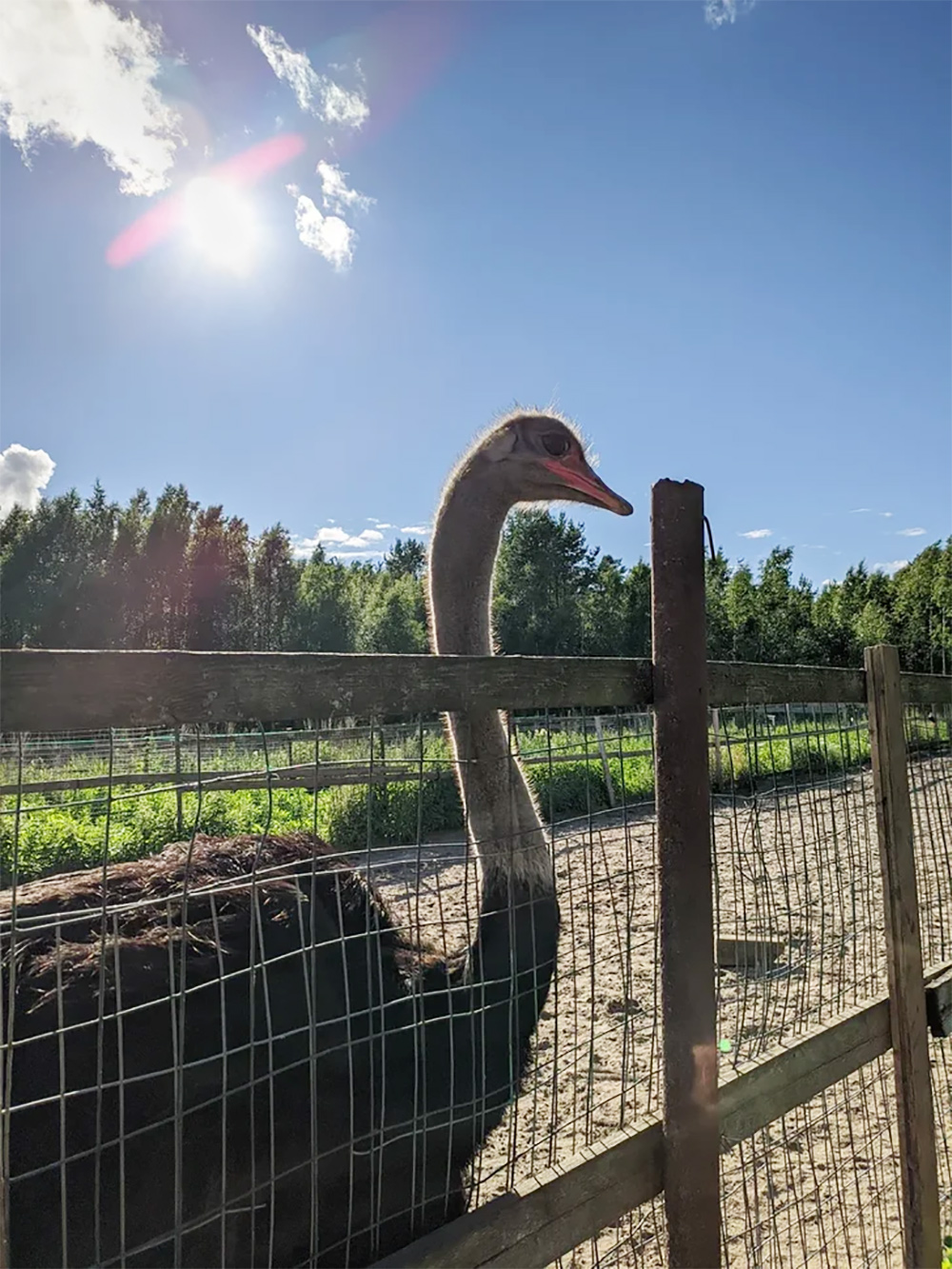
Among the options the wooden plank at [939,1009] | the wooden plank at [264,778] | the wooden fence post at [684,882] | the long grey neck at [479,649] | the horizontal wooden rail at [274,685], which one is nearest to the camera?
the horizontal wooden rail at [274,685]

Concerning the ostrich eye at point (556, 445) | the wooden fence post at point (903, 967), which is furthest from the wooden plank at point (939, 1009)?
the ostrich eye at point (556, 445)

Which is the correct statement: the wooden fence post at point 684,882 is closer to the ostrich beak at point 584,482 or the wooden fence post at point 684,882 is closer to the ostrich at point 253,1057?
the ostrich at point 253,1057

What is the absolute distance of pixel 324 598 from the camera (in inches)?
1882

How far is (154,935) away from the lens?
1.96 meters

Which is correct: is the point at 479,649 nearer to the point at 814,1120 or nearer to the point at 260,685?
the point at 260,685

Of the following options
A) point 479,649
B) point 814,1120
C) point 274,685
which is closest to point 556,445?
point 479,649

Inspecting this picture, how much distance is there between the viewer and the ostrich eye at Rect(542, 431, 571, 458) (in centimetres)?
305

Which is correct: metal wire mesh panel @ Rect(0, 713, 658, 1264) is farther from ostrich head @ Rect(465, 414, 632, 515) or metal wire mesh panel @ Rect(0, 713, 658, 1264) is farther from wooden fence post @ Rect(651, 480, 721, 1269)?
ostrich head @ Rect(465, 414, 632, 515)

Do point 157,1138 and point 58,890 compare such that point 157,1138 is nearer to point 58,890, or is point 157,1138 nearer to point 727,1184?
point 58,890

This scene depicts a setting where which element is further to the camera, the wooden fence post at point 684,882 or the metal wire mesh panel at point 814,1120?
the metal wire mesh panel at point 814,1120

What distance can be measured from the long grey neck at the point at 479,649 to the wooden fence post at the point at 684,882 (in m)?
0.51

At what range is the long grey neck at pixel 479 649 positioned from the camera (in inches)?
92.7

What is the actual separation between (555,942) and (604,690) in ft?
2.85

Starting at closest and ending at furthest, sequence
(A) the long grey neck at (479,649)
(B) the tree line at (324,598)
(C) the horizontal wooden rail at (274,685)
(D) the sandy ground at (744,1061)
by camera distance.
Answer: (C) the horizontal wooden rail at (274,685), (D) the sandy ground at (744,1061), (A) the long grey neck at (479,649), (B) the tree line at (324,598)
